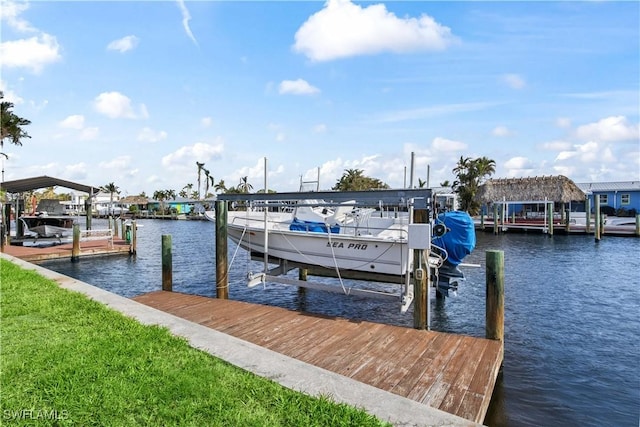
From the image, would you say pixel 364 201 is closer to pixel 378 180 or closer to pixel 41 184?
pixel 41 184

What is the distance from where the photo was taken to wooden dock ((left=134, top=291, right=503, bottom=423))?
4.82 m

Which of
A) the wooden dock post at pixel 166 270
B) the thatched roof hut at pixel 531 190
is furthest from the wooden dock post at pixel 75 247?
the thatched roof hut at pixel 531 190

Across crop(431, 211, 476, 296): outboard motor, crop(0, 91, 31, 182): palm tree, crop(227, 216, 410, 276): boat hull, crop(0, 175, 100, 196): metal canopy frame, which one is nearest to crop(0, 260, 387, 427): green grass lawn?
crop(227, 216, 410, 276): boat hull

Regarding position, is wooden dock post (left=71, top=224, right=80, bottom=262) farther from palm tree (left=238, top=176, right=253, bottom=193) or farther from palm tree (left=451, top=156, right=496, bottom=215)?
palm tree (left=451, top=156, right=496, bottom=215)

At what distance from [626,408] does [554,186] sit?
4334 cm

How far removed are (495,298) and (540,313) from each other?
5562mm

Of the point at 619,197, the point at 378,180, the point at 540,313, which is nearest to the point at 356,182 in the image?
the point at 378,180

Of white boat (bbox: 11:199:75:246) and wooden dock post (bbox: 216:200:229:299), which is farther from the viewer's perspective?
white boat (bbox: 11:199:75:246)

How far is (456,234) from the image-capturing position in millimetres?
10164

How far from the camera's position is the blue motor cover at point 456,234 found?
33.3ft

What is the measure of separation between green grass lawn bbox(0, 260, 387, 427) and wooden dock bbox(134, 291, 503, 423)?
61.9 inches

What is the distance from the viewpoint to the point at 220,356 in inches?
185

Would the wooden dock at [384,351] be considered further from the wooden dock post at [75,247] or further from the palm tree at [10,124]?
the palm tree at [10,124]

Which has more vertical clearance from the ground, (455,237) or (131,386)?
(455,237)
